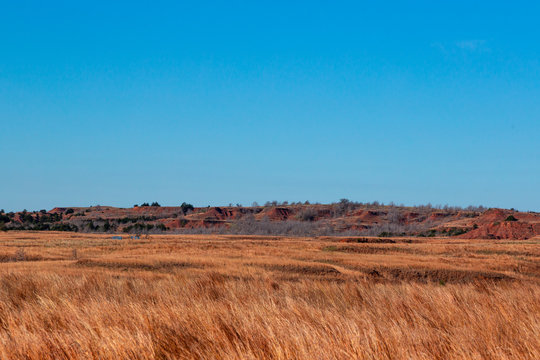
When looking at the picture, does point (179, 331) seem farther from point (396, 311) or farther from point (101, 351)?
point (396, 311)

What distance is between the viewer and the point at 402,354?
5074 mm

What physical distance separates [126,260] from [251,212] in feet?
333

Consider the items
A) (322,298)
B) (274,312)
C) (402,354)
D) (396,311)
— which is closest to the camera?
(402,354)

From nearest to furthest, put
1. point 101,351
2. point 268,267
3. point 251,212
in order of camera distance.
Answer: point 101,351 → point 268,267 → point 251,212

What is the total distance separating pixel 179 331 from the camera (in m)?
6.51

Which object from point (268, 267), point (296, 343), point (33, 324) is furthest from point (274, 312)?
point (268, 267)

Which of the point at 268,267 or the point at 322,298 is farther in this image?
the point at 268,267

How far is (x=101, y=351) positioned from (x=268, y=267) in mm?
17036

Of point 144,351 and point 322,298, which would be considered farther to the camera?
point 322,298

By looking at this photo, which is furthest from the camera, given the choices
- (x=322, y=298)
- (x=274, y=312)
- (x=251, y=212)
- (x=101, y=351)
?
(x=251, y=212)

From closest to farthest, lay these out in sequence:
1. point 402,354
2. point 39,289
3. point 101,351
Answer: point 402,354 → point 101,351 → point 39,289

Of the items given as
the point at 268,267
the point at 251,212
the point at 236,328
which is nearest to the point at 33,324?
the point at 236,328

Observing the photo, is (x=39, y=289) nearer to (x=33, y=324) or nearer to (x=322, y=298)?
(x=33, y=324)

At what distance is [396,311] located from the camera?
26.8ft
